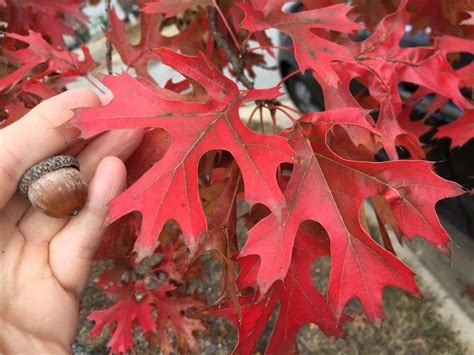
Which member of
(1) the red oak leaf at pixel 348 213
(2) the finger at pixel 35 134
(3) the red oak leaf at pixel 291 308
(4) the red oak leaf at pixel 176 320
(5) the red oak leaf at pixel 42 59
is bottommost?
(4) the red oak leaf at pixel 176 320

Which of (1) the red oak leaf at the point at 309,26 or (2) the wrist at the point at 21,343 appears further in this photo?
(2) the wrist at the point at 21,343

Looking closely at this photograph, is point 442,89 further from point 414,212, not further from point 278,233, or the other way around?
Answer: point 278,233

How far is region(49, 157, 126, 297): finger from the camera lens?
987 millimetres

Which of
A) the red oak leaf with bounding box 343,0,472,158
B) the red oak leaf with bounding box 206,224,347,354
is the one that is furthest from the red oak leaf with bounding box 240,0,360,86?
the red oak leaf with bounding box 206,224,347,354

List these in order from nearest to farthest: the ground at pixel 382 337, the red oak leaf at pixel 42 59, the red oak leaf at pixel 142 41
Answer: the red oak leaf at pixel 42 59 → the red oak leaf at pixel 142 41 → the ground at pixel 382 337

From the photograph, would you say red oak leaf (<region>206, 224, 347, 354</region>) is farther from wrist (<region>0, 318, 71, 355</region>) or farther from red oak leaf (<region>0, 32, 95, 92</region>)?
red oak leaf (<region>0, 32, 95, 92</region>)

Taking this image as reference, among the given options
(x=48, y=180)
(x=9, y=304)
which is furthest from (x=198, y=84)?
(x=9, y=304)

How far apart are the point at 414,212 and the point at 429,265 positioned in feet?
5.40

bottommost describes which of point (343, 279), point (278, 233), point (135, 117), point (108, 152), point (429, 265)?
point (429, 265)

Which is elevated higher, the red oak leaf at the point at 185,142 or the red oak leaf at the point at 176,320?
the red oak leaf at the point at 185,142

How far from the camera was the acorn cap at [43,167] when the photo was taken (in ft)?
3.39

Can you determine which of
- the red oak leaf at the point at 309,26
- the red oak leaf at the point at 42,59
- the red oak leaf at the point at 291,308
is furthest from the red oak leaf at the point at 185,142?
the red oak leaf at the point at 42,59

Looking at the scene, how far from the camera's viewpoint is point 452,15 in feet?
3.87

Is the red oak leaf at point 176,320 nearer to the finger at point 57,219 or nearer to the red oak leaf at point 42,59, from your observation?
the finger at point 57,219
